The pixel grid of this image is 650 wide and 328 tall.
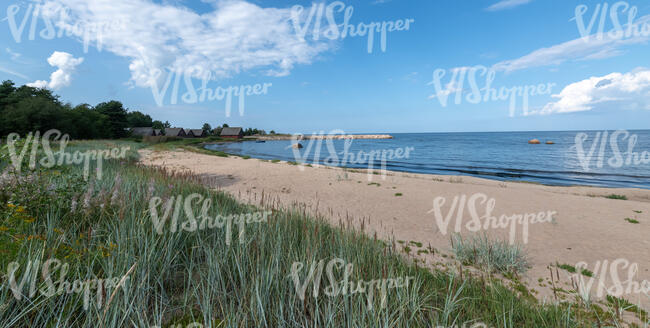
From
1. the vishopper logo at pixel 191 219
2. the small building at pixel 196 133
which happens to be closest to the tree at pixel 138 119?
the small building at pixel 196 133

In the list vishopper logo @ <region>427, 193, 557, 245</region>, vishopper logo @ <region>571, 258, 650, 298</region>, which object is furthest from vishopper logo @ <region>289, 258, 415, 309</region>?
vishopper logo @ <region>427, 193, 557, 245</region>

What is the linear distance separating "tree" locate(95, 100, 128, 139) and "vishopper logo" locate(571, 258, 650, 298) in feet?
255

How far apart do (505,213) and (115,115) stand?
78070 millimetres

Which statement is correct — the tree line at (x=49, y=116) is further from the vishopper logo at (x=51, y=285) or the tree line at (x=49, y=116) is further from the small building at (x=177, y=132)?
the vishopper logo at (x=51, y=285)

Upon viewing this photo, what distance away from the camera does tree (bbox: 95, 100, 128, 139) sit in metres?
61.1

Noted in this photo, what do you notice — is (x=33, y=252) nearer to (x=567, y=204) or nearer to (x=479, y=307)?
(x=479, y=307)

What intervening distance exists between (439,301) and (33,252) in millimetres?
4195

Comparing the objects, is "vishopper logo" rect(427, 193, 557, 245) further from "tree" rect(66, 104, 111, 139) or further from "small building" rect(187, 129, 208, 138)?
"small building" rect(187, 129, 208, 138)

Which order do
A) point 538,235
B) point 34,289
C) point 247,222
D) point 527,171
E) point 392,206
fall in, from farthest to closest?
point 527,171
point 392,206
point 538,235
point 247,222
point 34,289

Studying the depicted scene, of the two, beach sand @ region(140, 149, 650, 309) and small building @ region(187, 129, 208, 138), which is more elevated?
small building @ region(187, 129, 208, 138)

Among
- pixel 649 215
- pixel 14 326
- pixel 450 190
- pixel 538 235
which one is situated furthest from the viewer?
pixel 450 190

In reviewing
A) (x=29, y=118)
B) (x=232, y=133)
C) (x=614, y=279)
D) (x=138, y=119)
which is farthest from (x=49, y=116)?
(x=232, y=133)

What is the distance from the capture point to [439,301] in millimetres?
3031

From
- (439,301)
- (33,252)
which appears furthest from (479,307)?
(33,252)
